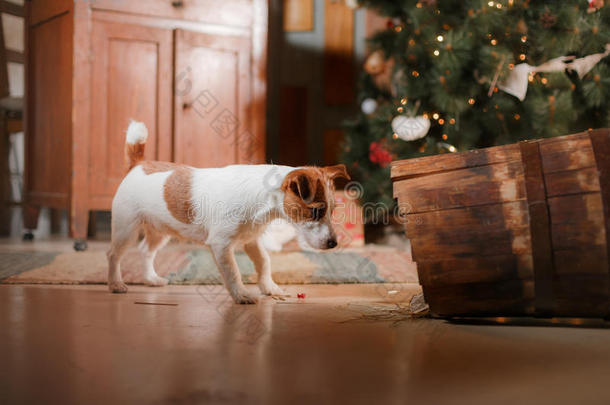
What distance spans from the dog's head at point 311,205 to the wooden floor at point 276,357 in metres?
0.20

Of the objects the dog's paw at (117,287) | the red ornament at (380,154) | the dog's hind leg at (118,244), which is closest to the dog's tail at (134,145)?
the dog's hind leg at (118,244)

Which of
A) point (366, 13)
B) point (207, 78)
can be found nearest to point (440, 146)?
point (207, 78)

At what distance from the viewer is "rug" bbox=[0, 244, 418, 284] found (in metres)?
1.95

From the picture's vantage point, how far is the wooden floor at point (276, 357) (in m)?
0.85

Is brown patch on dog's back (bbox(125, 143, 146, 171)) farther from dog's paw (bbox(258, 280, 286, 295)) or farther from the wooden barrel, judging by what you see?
the wooden barrel

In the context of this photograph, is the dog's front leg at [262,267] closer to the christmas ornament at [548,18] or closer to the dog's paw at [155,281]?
the dog's paw at [155,281]

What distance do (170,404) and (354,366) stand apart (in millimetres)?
333

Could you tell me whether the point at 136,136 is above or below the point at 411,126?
below

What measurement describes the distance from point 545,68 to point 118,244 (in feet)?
6.14

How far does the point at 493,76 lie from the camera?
2.41m

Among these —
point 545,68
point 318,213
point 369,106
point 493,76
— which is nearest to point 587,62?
point 545,68

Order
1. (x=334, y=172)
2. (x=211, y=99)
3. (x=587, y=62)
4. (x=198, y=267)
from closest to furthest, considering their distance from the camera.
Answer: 1. (x=334, y=172)
2. (x=198, y=267)
3. (x=587, y=62)
4. (x=211, y=99)

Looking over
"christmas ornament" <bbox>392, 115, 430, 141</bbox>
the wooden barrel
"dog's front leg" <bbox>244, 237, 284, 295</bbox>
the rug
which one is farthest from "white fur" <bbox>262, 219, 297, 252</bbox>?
the wooden barrel

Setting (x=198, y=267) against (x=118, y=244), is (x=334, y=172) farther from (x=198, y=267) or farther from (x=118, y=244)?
(x=198, y=267)
